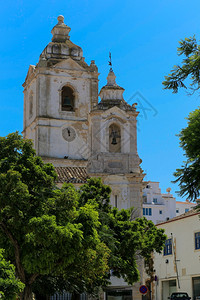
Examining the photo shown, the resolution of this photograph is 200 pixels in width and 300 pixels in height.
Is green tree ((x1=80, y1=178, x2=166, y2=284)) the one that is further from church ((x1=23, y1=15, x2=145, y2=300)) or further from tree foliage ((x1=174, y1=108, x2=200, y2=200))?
tree foliage ((x1=174, y1=108, x2=200, y2=200))

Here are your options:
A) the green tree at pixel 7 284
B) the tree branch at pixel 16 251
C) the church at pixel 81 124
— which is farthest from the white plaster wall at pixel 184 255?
the green tree at pixel 7 284

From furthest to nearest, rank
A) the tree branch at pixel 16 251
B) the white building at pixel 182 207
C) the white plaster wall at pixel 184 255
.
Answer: the white building at pixel 182 207, the white plaster wall at pixel 184 255, the tree branch at pixel 16 251

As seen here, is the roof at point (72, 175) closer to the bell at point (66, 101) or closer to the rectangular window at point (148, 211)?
the bell at point (66, 101)

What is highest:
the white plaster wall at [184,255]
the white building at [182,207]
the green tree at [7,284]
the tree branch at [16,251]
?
the white building at [182,207]

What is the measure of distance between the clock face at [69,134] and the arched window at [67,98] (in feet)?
6.21

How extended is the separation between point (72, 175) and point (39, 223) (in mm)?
16386

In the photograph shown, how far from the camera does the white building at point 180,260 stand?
47938mm

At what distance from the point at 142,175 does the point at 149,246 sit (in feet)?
27.9

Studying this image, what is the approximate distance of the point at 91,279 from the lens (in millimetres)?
29688

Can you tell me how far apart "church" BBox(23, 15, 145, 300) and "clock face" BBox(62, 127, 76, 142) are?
78mm

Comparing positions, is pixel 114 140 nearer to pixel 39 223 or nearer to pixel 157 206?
pixel 39 223

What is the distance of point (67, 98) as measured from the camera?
51969 millimetres

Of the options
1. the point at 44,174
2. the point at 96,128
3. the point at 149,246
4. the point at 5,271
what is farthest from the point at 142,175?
the point at 5,271

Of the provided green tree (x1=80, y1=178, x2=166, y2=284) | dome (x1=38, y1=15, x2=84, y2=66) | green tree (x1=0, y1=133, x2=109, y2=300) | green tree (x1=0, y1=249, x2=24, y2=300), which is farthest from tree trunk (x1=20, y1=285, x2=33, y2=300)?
dome (x1=38, y1=15, x2=84, y2=66)
